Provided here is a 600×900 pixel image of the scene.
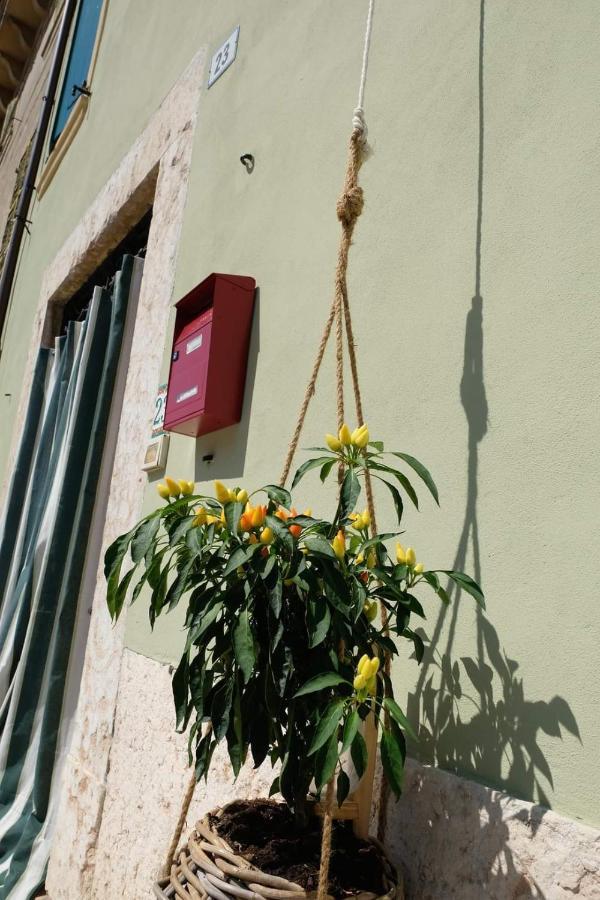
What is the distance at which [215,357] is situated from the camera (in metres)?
1.75

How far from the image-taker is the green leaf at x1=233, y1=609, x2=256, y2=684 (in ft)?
2.77

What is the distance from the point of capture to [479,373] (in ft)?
3.54

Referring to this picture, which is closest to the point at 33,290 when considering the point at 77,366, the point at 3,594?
the point at 77,366

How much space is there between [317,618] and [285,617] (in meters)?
0.07

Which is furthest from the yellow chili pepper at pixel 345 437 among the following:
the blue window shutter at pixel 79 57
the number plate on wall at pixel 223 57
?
the blue window shutter at pixel 79 57

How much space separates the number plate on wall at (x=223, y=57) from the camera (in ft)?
7.26

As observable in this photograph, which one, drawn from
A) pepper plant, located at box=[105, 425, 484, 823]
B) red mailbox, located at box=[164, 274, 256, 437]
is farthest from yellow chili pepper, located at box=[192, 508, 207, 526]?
red mailbox, located at box=[164, 274, 256, 437]

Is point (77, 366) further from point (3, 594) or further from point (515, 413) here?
point (515, 413)

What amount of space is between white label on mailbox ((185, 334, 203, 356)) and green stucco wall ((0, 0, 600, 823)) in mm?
140

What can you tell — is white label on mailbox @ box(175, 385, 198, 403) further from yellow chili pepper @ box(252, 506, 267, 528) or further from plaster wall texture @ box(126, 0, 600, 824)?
yellow chili pepper @ box(252, 506, 267, 528)

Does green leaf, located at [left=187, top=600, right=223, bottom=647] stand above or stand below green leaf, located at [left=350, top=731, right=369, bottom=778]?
above

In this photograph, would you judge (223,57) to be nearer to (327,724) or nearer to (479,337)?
(479,337)

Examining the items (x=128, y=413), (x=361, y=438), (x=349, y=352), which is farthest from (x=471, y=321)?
(x=128, y=413)

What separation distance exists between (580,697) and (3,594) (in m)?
2.89
